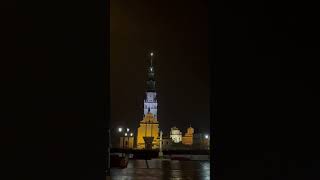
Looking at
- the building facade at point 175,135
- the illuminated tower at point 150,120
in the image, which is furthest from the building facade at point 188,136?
the illuminated tower at point 150,120

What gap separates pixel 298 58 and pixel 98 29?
5.48 ft

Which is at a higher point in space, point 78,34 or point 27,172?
point 78,34

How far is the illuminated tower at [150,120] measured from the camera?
38688 millimetres

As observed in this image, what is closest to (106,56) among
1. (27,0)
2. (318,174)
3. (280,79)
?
(27,0)

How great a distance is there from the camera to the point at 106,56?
143 inches

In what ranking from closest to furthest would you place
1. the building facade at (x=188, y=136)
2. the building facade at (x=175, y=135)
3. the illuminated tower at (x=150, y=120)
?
the illuminated tower at (x=150, y=120) → the building facade at (x=188, y=136) → the building facade at (x=175, y=135)

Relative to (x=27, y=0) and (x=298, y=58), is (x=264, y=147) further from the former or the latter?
(x=27, y=0)

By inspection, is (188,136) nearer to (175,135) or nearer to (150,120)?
(175,135)

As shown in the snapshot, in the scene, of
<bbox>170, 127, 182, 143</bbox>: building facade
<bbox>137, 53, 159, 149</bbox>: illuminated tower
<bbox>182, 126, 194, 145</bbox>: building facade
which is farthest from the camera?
<bbox>170, 127, 182, 143</bbox>: building facade

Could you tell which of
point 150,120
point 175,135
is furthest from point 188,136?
point 150,120

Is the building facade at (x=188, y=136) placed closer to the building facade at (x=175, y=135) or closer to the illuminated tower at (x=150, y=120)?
the building facade at (x=175, y=135)

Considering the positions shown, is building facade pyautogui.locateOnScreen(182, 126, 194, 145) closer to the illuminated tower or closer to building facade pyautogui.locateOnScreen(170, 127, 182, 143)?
building facade pyautogui.locateOnScreen(170, 127, 182, 143)

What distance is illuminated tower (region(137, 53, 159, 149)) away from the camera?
127 ft

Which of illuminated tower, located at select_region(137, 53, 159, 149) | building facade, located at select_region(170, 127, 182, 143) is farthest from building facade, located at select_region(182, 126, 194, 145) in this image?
illuminated tower, located at select_region(137, 53, 159, 149)
